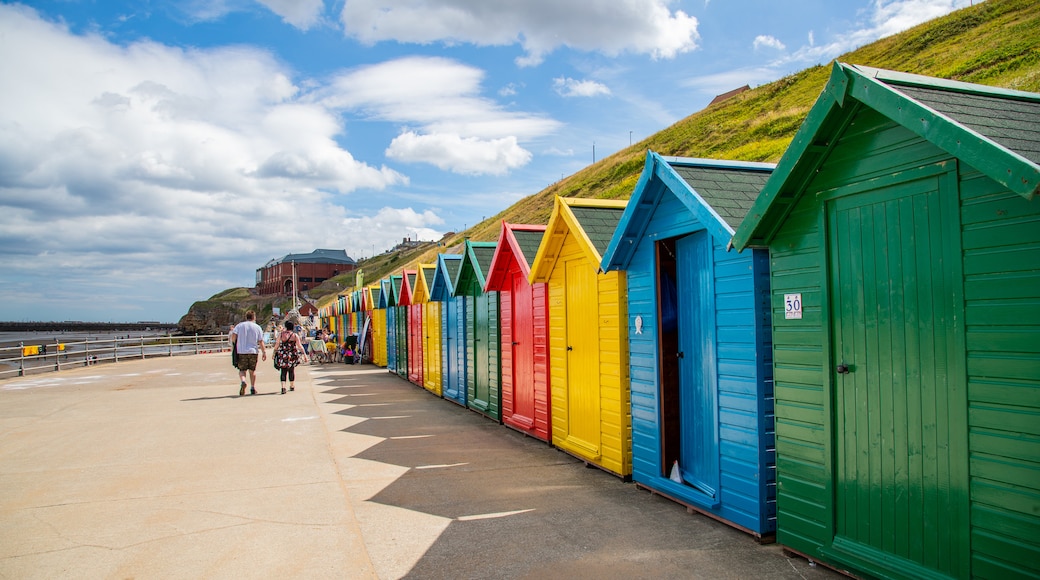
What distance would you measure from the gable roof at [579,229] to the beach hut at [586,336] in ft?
0.04

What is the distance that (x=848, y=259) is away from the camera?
14.1 ft

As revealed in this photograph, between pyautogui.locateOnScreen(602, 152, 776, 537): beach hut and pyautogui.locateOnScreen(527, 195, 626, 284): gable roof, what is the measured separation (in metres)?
0.57

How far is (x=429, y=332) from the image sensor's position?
16.5 metres

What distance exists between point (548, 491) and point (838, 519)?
3130mm

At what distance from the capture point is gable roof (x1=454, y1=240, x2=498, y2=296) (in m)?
12.1

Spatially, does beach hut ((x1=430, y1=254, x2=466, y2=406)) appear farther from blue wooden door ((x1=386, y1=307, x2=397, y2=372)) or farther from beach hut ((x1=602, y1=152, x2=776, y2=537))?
beach hut ((x1=602, y1=152, x2=776, y2=537))

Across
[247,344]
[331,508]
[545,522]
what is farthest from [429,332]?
[545,522]

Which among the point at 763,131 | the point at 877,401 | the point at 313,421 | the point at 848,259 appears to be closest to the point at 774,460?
the point at 877,401

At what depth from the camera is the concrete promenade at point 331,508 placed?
485 cm

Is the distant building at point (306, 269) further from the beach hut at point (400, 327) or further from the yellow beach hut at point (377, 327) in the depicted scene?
the beach hut at point (400, 327)

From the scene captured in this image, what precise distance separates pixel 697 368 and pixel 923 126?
125 inches

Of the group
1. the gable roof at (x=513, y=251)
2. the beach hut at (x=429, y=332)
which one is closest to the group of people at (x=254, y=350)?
the beach hut at (x=429, y=332)

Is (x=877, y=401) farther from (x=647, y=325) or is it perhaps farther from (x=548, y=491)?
(x=548, y=491)

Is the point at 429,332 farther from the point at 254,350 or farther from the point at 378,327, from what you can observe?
the point at 378,327
